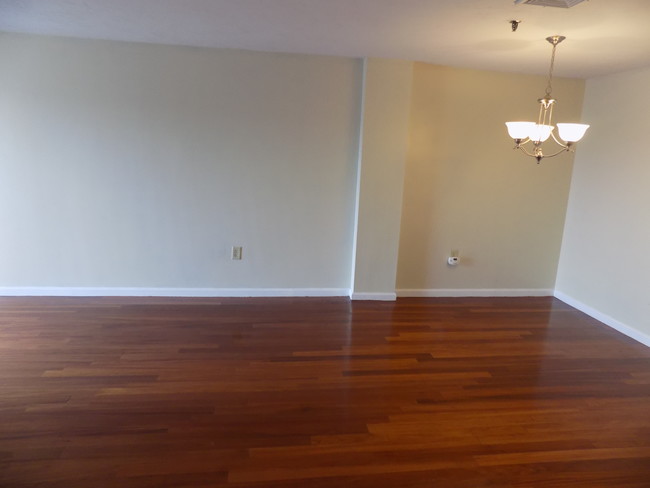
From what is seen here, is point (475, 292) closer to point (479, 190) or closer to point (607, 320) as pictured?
point (479, 190)

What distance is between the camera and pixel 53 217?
155 inches

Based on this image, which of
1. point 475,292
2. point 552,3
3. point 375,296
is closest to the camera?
point 552,3

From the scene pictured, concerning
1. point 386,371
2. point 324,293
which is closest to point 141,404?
point 386,371

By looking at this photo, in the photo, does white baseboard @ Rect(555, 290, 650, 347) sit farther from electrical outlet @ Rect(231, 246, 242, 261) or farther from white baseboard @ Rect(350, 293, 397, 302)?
electrical outlet @ Rect(231, 246, 242, 261)

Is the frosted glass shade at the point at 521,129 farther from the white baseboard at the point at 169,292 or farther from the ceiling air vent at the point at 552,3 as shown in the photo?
the white baseboard at the point at 169,292

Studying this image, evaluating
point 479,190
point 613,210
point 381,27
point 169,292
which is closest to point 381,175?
point 479,190

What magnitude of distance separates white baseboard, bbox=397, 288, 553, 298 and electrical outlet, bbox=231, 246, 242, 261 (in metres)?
1.56

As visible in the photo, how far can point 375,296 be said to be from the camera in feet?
14.3

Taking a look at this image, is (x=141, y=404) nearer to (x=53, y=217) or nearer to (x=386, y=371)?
(x=386, y=371)

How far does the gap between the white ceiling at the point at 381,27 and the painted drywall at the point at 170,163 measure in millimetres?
220

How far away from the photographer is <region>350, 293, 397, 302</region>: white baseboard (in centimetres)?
432

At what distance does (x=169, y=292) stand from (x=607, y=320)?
3864 mm

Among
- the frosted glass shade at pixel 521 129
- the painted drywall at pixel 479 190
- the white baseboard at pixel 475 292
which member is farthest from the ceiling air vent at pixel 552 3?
the white baseboard at pixel 475 292

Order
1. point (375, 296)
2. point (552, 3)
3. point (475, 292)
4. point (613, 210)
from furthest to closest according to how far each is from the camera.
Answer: point (475, 292)
point (375, 296)
point (613, 210)
point (552, 3)
